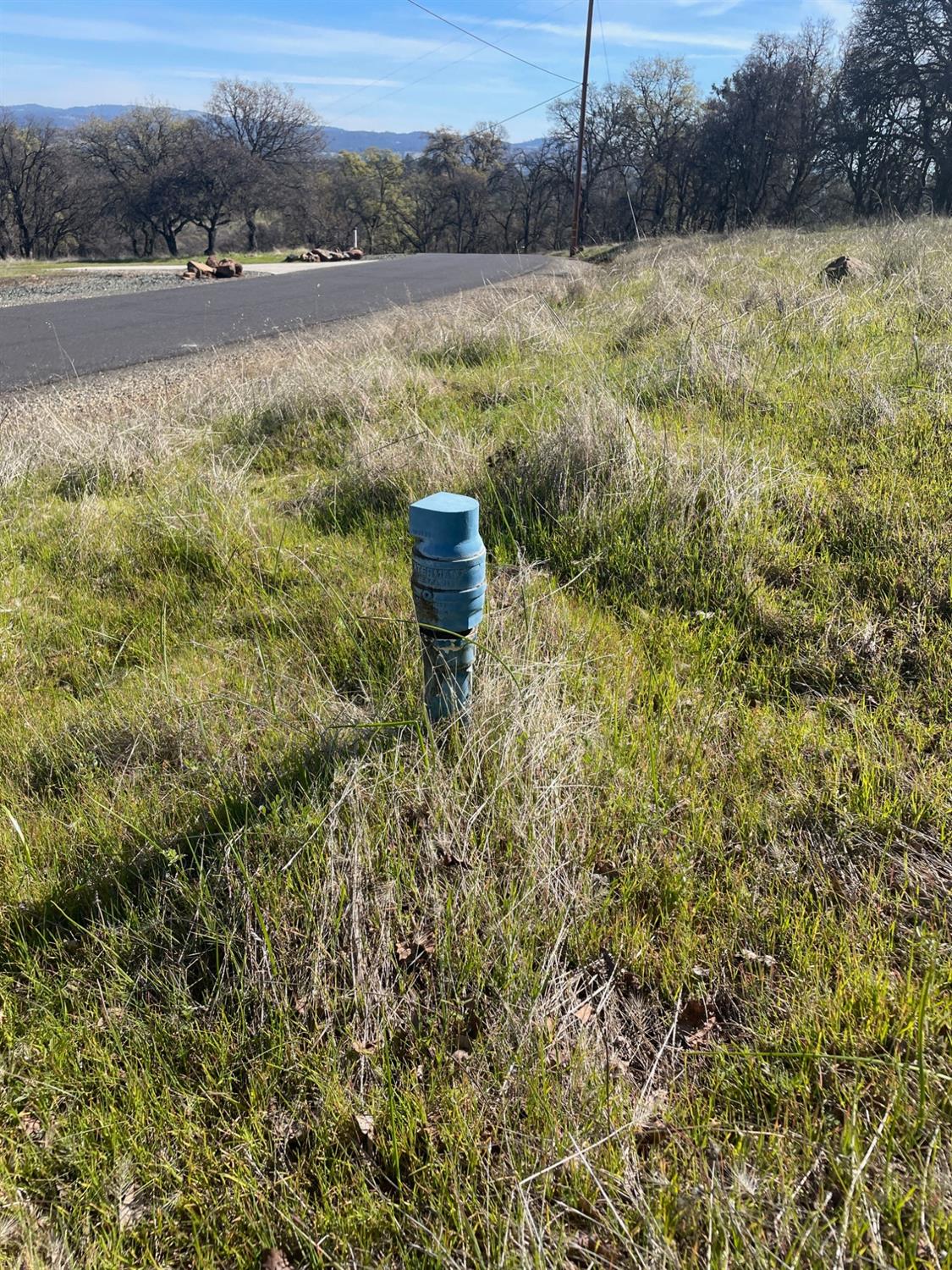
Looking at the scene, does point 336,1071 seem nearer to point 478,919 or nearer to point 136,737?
point 478,919

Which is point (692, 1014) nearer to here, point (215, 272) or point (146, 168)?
point (215, 272)

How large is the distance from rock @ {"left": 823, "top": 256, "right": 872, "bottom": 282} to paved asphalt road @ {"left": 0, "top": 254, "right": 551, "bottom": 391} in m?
5.27

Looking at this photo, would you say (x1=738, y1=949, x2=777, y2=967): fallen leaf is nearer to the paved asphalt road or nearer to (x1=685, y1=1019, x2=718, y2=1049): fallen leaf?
(x1=685, y1=1019, x2=718, y2=1049): fallen leaf

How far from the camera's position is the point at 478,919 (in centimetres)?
174

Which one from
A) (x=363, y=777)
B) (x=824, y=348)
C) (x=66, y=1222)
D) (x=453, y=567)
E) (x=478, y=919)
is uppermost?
(x=824, y=348)

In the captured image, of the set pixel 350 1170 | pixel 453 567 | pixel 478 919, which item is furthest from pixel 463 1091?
pixel 453 567

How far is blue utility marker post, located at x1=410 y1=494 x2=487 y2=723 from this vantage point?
1756mm

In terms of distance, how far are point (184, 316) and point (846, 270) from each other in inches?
361

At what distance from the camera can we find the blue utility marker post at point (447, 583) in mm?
1756

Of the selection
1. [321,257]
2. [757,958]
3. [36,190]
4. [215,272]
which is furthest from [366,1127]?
[36,190]

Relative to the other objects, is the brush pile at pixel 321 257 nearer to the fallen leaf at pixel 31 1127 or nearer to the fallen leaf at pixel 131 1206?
the fallen leaf at pixel 31 1127

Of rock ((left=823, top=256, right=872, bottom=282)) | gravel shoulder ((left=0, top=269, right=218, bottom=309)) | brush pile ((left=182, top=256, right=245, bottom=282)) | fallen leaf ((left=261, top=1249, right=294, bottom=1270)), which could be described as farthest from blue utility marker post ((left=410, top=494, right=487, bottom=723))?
brush pile ((left=182, top=256, right=245, bottom=282))

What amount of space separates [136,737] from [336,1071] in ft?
4.37

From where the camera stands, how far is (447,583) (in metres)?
1.82
